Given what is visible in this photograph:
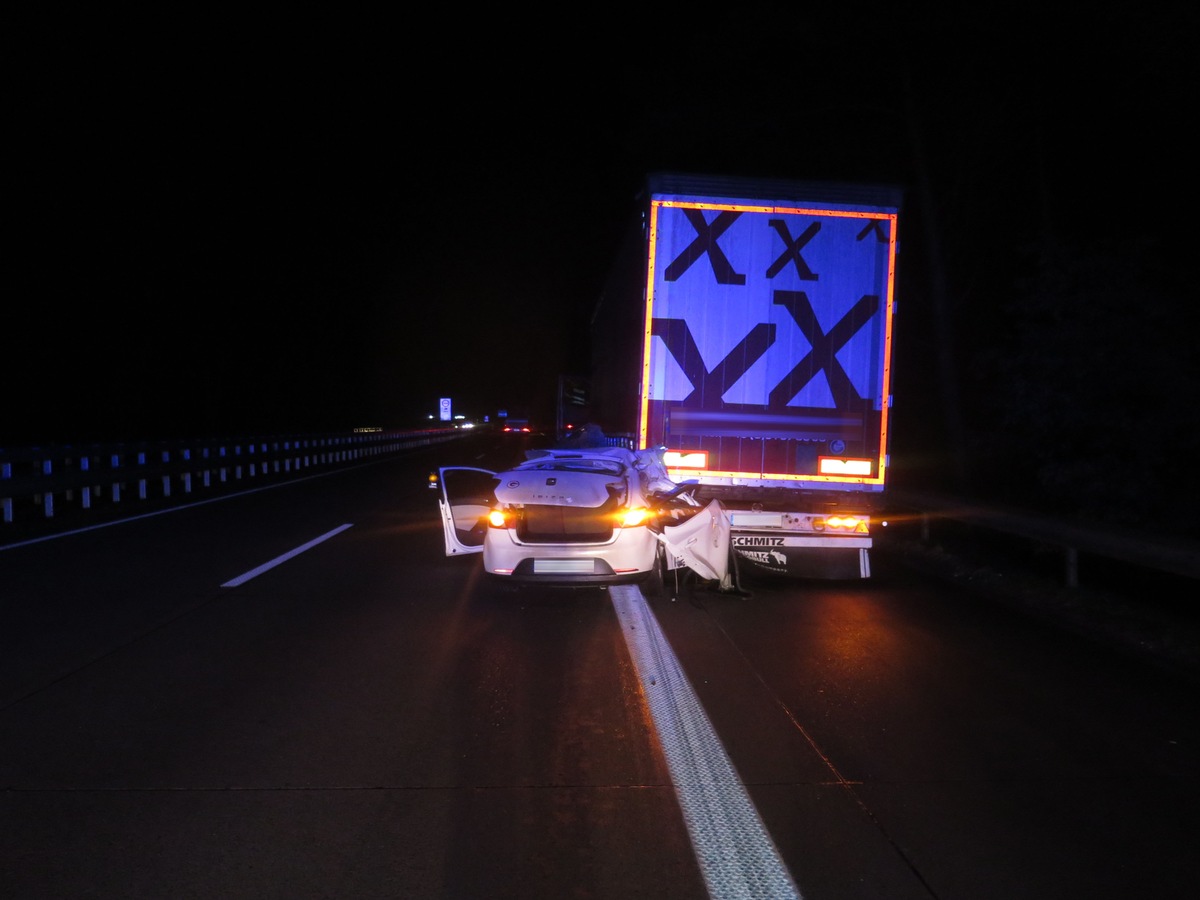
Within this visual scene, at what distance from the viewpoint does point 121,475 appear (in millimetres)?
18469

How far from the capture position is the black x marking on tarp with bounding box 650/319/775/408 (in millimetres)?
9953

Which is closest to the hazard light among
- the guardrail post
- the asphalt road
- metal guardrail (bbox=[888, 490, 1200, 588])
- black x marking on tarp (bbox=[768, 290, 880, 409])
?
black x marking on tarp (bbox=[768, 290, 880, 409])

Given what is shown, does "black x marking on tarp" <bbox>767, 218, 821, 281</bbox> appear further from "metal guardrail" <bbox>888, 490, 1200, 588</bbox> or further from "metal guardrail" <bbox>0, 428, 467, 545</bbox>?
"metal guardrail" <bbox>0, 428, 467, 545</bbox>

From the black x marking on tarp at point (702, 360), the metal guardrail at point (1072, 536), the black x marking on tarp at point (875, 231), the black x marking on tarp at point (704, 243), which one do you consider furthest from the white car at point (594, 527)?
the black x marking on tarp at point (875, 231)

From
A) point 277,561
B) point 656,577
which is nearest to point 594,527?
point 656,577

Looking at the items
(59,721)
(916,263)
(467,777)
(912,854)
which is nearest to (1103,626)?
(912,854)

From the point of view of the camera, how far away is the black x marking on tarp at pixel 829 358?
393 inches

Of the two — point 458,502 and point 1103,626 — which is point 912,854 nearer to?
point 1103,626

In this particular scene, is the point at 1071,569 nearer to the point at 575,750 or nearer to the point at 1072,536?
the point at 1072,536

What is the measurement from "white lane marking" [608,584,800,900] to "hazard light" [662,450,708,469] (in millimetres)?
2873

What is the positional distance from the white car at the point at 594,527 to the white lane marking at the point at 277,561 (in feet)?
8.73

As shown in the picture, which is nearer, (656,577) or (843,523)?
(656,577)

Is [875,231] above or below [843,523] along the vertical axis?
Result: above

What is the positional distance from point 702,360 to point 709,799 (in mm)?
5855
